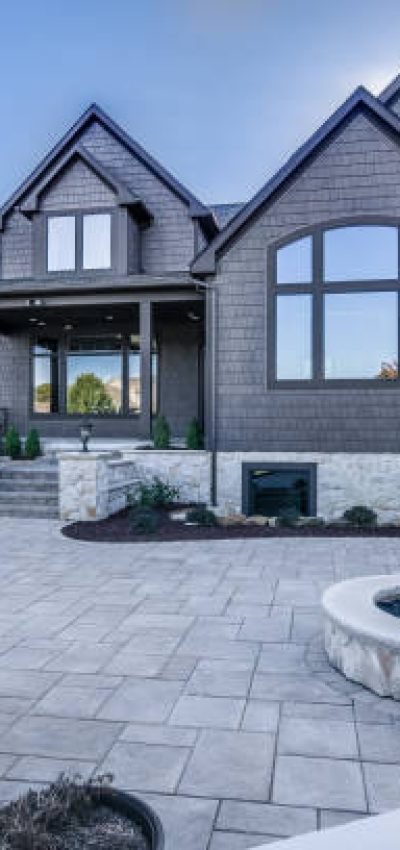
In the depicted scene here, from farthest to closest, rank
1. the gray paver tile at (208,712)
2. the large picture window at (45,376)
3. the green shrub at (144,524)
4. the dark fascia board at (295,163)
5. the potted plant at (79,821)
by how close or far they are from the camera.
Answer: the large picture window at (45,376), the dark fascia board at (295,163), the green shrub at (144,524), the gray paver tile at (208,712), the potted plant at (79,821)

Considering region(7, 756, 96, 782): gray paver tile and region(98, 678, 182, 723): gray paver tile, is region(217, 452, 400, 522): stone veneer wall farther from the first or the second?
region(7, 756, 96, 782): gray paver tile

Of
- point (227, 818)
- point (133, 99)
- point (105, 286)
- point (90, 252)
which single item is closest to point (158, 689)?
point (227, 818)

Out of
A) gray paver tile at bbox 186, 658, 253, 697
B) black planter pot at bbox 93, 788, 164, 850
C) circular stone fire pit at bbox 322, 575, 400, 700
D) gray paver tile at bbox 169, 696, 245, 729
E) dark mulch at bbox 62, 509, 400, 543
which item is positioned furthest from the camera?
dark mulch at bbox 62, 509, 400, 543

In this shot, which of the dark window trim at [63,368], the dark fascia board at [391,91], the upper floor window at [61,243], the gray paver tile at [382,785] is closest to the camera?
the gray paver tile at [382,785]

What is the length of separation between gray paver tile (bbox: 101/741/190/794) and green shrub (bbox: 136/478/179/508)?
7.55 metres

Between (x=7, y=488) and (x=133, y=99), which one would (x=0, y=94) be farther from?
(x=7, y=488)

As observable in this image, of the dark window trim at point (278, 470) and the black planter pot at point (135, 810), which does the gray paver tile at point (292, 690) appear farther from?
the dark window trim at point (278, 470)

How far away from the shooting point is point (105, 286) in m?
12.5

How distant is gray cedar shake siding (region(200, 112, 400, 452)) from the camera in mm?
10234

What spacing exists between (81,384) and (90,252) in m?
3.28

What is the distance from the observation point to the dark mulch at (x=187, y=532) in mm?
8688

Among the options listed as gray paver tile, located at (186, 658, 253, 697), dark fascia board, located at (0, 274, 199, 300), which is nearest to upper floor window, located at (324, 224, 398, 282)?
dark fascia board, located at (0, 274, 199, 300)

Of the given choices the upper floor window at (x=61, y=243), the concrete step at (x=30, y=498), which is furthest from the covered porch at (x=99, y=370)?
the concrete step at (x=30, y=498)

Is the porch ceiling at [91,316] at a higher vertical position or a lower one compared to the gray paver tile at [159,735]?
higher
